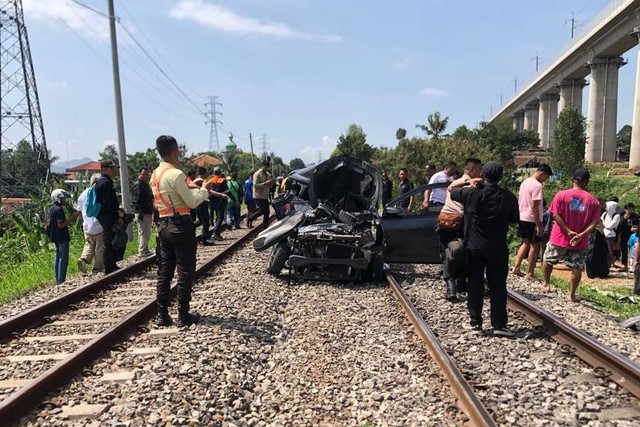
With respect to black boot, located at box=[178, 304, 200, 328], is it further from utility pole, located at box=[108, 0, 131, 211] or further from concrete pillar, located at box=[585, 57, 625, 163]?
concrete pillar, located at box=[585, 57, 625, 163]

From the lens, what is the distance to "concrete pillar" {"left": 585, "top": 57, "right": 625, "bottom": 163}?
194 ft

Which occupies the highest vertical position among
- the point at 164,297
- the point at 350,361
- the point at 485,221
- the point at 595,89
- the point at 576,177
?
the point at 595,89

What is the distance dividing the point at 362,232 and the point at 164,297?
12.4 ft

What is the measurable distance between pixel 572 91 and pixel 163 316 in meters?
78.3

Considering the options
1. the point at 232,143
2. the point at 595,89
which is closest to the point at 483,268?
the point at 595,89

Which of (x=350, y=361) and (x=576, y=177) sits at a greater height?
(x=576, y=177)

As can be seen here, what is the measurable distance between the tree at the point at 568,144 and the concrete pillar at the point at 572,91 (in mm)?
29862

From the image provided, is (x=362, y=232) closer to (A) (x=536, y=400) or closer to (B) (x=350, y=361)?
(B) (x=350, y=361)

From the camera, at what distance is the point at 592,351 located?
4910mm

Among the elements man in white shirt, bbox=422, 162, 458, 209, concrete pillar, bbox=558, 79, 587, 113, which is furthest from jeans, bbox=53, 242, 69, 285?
concrete pillar, bbox=558, 79, 587, 113

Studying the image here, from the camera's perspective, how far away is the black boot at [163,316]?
5961mm

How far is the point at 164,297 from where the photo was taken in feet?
19.3

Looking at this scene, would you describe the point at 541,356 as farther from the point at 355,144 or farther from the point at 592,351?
the point at 355,144

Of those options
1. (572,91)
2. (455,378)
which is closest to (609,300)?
(455,378)
